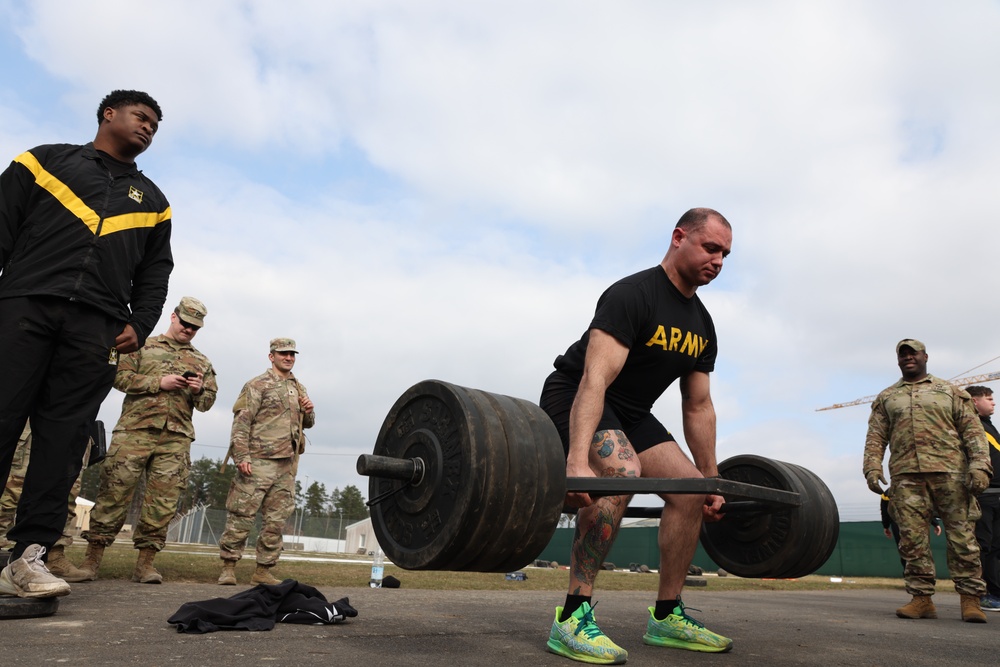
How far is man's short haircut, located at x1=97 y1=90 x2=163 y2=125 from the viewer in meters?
3.41

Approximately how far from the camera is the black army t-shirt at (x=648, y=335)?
2991mm

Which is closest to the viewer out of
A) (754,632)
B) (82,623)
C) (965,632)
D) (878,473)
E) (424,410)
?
(424,410)

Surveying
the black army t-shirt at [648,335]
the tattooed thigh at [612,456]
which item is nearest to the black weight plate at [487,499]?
the tattooed thigh at [612,456]

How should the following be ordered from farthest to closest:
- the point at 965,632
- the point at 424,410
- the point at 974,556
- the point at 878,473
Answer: the point at 878,473 < the point at 974,556 < the point at 965,632 < the point at 424,410

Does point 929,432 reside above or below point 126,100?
below

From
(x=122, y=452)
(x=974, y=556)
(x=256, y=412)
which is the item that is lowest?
(x=974, y=556)

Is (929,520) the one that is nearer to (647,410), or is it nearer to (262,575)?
(647,410)

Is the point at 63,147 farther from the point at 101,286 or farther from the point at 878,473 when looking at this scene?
the point at 878,473

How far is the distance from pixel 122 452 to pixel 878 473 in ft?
18.1

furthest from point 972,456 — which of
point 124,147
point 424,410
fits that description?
point 124,147

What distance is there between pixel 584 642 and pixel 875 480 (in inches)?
159

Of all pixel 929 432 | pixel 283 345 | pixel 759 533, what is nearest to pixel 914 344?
pixel 929 432

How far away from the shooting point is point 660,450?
10.7 feet

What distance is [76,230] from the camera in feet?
10.4
